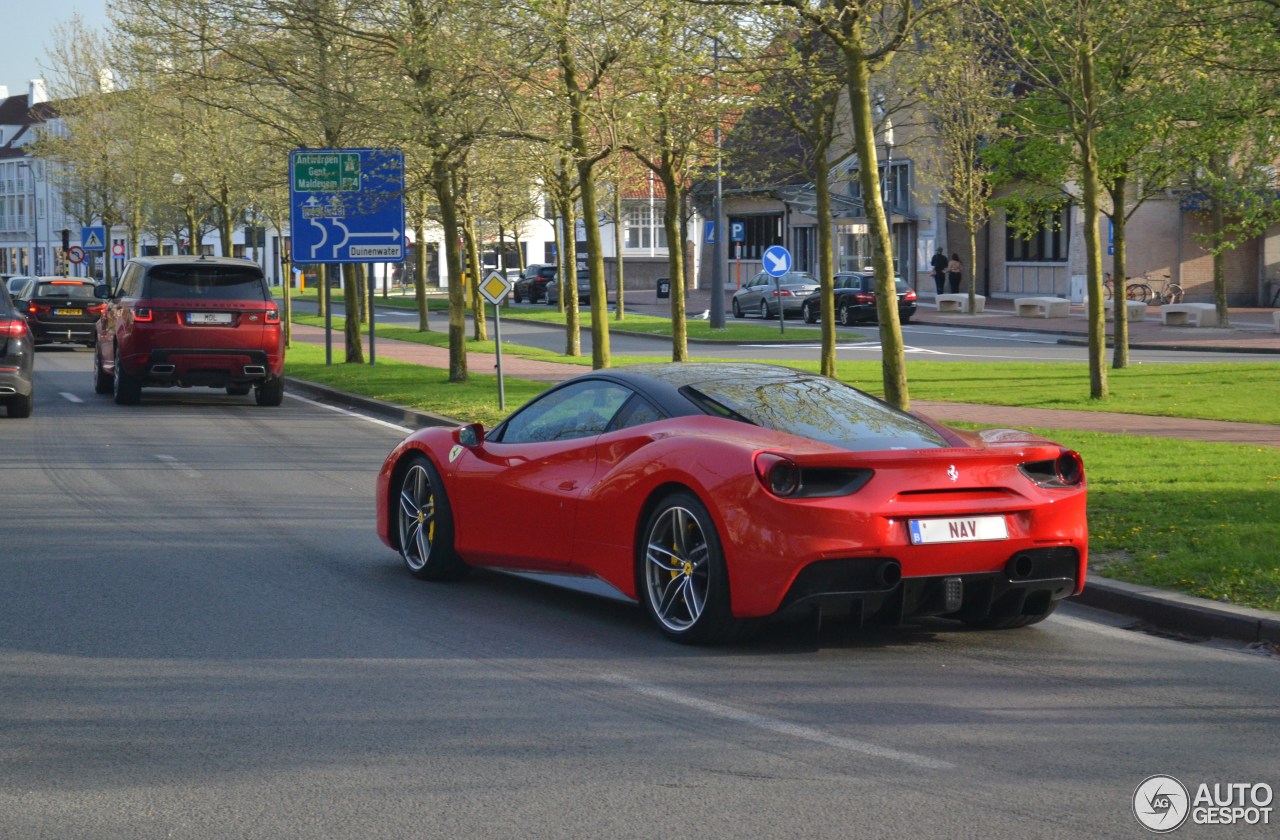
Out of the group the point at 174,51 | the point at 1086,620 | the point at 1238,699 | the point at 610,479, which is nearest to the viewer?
the point at 1238,699

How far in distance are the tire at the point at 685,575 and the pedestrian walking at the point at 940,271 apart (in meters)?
52.0

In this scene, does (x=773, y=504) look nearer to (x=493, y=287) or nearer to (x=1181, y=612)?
(x=1181, y=612)

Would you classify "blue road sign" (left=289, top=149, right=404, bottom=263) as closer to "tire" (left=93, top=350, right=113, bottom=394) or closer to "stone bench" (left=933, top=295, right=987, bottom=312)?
"tire" (left=93, top=350, right=113, bottom=394)

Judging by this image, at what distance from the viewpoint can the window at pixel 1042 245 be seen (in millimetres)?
56875

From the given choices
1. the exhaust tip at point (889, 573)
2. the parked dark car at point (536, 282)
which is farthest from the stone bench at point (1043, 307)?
the exhaust tip at point (889, 573)

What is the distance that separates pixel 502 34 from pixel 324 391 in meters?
6.65

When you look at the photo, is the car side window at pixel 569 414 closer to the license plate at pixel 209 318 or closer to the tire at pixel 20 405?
the tire at pixel 20 405

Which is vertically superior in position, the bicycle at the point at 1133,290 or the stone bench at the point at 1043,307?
the bicycle at the point at 1133,290

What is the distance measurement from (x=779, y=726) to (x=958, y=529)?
1.54 m

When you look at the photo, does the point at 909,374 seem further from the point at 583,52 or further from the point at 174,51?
the point at 174,51

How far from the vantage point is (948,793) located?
5.25m

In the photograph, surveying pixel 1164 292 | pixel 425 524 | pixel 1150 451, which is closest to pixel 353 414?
pixel 1150 451

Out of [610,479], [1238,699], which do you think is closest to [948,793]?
[1238,699]

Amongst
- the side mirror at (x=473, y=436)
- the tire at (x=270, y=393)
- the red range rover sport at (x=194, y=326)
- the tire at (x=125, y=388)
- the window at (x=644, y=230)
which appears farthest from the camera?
the window at (x=644, y=230)
